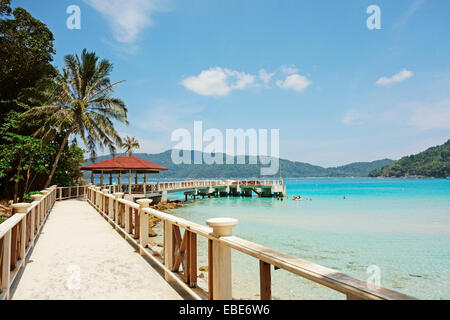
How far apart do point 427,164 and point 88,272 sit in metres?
170

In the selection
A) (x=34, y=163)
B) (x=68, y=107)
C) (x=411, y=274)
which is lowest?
(x=411, y=274)

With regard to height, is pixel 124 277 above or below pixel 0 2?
below

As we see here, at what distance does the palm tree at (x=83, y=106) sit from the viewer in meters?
19.0

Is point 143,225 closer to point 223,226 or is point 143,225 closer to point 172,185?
point 223,226

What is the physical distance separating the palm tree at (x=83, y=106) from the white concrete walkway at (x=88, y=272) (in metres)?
14.0

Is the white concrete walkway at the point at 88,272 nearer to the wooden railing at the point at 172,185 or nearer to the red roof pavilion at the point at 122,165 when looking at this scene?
the wooden railing at the point at 172,185

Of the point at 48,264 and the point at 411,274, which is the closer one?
the point at 48,264

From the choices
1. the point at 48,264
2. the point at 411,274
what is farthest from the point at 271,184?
the point at 48,264

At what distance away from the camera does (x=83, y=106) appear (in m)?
19.5

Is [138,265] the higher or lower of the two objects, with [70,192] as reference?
lower

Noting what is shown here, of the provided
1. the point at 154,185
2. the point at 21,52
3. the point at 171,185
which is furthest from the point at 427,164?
the point at 21,52
